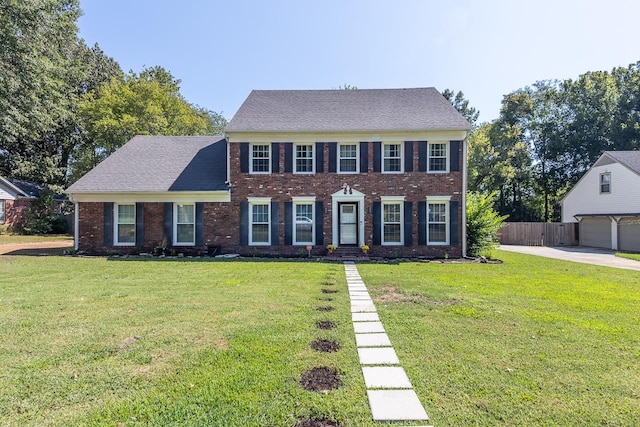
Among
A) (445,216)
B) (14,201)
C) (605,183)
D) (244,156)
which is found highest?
(244,156)

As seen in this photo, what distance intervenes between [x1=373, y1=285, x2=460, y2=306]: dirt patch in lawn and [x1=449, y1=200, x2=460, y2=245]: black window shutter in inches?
292

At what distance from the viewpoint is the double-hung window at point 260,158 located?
14.1m

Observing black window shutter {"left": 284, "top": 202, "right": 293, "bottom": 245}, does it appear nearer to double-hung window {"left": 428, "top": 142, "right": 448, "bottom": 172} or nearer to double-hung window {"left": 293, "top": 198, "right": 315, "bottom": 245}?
double-hung window {"left": 293, "top": 198, "right": 315, "bottom": 245}

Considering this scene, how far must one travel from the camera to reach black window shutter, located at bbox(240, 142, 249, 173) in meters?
14.0

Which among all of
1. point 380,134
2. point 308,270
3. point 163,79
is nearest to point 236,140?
A: point 380,134

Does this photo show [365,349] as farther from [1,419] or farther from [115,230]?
[115,230]

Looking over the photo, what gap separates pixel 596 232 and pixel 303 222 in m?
21.2

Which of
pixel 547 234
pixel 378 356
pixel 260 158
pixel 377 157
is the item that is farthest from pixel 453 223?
pixel 547 234

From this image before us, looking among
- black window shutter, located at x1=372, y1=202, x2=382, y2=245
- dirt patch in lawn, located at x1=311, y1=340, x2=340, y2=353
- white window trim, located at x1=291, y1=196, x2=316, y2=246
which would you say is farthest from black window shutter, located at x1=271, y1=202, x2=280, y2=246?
dirt patch in lawn, located at x1=311, y1=340, x2=340, y2=353

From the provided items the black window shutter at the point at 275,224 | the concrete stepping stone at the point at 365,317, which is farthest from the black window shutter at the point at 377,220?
the concrete stepping stone at the point at 365,317

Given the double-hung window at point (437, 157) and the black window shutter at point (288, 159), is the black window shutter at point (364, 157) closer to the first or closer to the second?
the double-hung window at point (437, 157)

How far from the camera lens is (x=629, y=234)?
19766 mm

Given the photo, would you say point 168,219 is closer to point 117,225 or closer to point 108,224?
point 117,225

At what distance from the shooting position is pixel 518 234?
2448 cm
